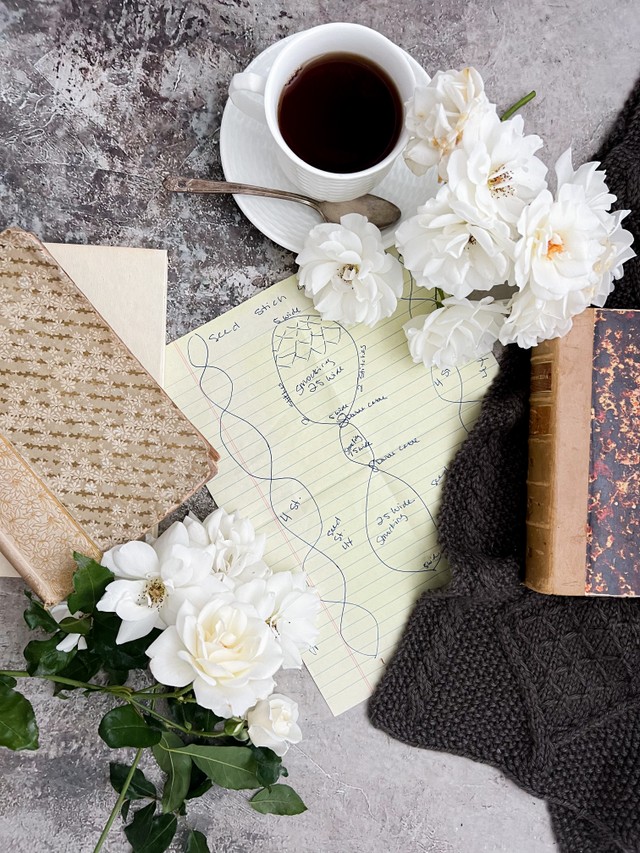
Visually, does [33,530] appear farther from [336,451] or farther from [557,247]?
[557,247]

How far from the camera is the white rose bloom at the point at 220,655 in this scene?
1.53 ft

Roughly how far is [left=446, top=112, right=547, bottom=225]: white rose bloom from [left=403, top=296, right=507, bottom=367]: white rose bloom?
0.28 feet

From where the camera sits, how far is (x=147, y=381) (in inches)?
22.9

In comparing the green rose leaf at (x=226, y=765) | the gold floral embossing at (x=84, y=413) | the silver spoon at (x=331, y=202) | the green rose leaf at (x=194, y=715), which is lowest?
the green rose leaf at (x=194, y=715)

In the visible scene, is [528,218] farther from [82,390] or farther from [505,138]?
[82,390]

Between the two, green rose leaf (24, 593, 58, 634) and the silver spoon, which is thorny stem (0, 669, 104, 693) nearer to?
green rose leaf (24, 593, 58, 634)

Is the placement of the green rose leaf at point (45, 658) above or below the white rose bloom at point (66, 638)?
above

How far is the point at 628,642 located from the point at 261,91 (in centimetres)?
58

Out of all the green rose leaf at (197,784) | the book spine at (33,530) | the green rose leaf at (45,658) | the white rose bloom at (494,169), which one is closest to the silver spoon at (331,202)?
the white rose bloom at (494,169)

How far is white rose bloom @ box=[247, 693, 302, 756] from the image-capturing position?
541 mm

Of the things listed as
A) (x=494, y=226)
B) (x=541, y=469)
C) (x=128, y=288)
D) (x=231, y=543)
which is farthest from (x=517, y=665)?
(x=128, y=288)

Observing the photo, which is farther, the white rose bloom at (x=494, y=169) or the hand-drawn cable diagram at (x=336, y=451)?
the hand-drawn cable diagram at (x=336, y=451)

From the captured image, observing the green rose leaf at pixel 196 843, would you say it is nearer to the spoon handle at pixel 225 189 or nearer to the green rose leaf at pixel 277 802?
the green rose leaf at pixel 277 802

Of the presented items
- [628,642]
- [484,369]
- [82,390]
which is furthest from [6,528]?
[628,642]
